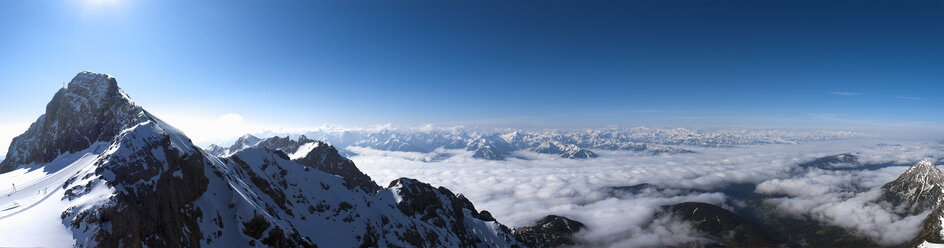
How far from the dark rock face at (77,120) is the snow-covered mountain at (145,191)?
0.25m

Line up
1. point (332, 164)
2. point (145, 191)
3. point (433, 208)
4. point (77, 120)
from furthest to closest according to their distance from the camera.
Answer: point (332, 164) → point (433, 208) → point (77, 120) → point (145, 191)

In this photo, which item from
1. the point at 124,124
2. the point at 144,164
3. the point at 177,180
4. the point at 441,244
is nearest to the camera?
the point at 144,164

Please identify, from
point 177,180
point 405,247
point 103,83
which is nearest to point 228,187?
point 177,180

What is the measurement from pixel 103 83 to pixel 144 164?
138 feet

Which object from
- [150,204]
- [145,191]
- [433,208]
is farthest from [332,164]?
[150,204]

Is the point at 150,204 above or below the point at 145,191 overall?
below

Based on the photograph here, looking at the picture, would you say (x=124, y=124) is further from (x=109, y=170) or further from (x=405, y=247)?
(x=405, y=247)

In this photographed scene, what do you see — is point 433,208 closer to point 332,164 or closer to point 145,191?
point 332,164

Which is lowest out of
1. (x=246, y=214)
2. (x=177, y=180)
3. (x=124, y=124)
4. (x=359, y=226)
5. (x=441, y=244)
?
(x=441, y=244)

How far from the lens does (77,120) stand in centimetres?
6312

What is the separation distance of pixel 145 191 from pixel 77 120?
148ft

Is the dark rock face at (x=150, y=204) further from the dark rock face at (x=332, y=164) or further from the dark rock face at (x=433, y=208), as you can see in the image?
the dark rock face at (x=332, y=164)

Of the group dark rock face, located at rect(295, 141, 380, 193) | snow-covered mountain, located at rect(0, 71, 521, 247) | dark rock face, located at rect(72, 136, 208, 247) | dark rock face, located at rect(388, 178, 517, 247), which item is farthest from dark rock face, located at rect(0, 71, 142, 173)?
dark rock face, located at rect(388, 178, 517, 247)

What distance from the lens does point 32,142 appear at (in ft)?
222
